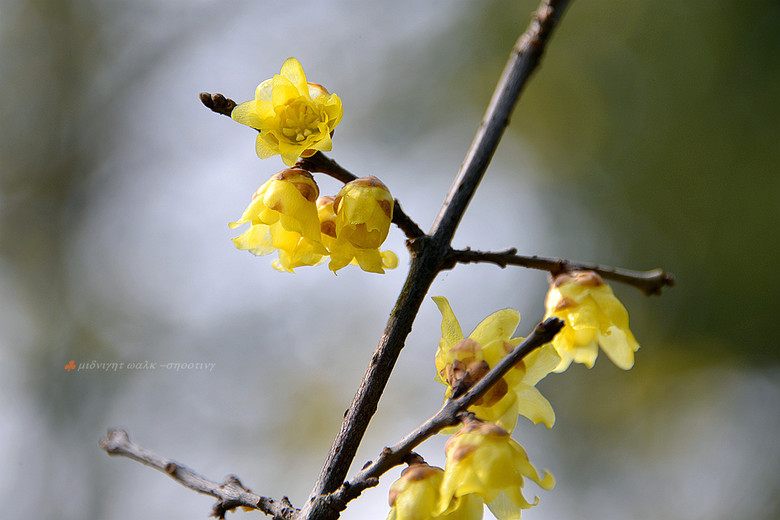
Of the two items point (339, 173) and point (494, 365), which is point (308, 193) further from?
point (494, 365)

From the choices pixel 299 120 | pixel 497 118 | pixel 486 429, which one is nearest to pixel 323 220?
pixel 299 120

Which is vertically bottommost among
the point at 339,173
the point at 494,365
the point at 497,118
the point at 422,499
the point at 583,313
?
the point at 422,499

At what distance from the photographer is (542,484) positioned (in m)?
1.04

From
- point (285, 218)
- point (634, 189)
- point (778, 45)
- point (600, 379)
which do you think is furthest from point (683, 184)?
point (285, 218)

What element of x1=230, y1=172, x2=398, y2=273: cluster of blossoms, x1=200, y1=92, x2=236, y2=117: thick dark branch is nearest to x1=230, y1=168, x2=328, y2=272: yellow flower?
x1=230, y1=172, x2=398, y2=273: cluster of blossoms

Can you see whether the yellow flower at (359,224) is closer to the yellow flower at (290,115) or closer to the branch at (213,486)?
the yellow flower at (290,115)

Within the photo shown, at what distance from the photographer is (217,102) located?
109cm

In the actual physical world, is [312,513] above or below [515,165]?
A: below

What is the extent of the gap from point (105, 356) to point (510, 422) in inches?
200

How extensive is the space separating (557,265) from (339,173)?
52 centimetres

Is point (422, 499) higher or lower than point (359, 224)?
lower

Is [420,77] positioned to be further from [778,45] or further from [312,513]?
[312,513]

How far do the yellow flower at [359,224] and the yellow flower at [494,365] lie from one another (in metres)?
0.16

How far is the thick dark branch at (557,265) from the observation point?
117 cm
